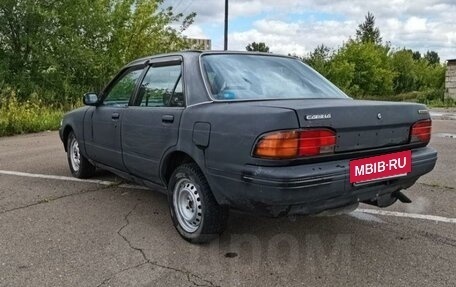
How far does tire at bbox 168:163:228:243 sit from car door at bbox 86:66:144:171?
1.04 metres

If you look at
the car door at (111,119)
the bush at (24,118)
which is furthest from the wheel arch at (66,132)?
the bush at (24,118)

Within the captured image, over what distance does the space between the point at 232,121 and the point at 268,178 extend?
497 mm

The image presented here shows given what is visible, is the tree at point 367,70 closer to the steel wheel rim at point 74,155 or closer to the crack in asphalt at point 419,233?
the steel wheel rim at point 74,155

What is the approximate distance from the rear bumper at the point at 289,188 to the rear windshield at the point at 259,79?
2.52ft

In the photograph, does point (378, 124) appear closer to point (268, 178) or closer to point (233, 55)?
point (268, 178)

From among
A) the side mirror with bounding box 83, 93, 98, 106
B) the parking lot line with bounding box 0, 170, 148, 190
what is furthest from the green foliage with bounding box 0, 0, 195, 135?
the side mirror with bounding box 83, 93, 98, 106

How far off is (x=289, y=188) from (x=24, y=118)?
11.1m

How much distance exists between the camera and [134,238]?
3.90 m

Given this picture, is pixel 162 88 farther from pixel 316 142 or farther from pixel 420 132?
pixel 420 132

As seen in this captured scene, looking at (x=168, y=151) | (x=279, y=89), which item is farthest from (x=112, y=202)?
(x=279, y=89)

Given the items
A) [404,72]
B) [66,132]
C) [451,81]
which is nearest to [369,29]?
[404,72]

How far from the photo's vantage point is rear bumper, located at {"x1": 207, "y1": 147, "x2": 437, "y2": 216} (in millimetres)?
2969

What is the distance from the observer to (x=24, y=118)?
40.5ft

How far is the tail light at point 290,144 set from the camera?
2.98m
